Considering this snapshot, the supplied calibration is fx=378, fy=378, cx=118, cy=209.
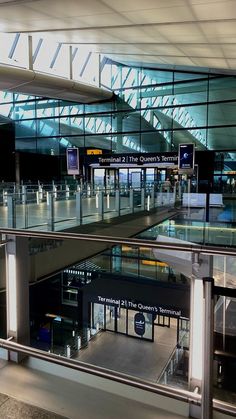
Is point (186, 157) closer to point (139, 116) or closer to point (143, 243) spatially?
point (139, 116)

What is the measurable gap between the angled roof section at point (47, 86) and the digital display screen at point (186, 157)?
8.54 m

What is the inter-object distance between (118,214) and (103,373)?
11379 millimetres

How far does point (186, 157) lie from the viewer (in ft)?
42.1

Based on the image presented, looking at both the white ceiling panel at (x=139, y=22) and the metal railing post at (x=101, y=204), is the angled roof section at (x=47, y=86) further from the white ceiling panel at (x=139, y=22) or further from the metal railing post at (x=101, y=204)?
the metal railing post at (x=101, y=204)

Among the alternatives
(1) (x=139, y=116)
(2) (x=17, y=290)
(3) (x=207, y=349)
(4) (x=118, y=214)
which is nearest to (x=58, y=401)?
(2) (x=17, y=290)

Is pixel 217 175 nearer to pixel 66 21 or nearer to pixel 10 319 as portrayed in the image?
pixel 66 21

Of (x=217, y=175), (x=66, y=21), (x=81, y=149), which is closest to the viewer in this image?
(x=66, y=21)

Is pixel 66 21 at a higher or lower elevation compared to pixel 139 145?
higher

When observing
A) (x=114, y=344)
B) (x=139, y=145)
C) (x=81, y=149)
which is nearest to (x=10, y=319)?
(x=114, y=344)

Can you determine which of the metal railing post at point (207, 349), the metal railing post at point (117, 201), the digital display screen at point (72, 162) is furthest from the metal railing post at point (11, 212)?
the metal railing post at point (207, 349)

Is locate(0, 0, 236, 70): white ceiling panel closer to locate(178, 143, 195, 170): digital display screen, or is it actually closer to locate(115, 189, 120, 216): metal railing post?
locate(178, 143, 195, 170): digital display screen

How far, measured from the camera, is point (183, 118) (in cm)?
2077

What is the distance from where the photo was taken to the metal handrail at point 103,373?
6.81ft

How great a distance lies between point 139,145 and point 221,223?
9.00m
